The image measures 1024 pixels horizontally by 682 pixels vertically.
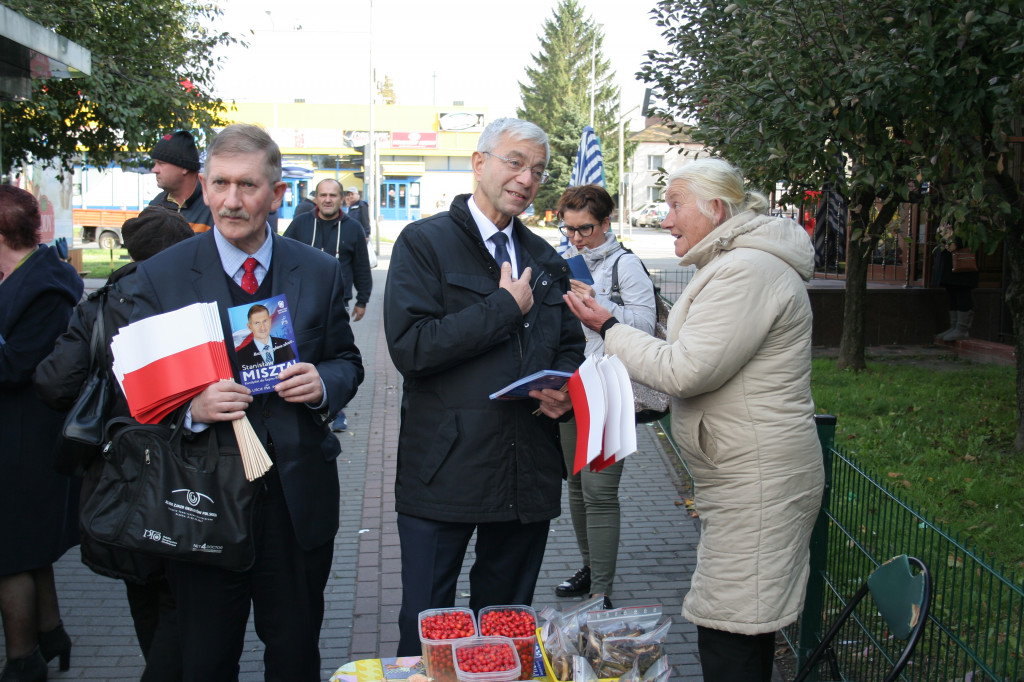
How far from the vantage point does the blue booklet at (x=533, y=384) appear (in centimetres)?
273

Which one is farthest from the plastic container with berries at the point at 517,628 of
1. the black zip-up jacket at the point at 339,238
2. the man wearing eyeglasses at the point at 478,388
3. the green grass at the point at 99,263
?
the green grass at the point at 99,263

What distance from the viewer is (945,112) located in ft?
17.6

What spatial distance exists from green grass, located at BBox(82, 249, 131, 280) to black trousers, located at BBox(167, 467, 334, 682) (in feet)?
54.3

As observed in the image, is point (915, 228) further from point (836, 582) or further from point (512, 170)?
point (512, 170)

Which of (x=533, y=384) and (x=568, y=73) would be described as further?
(x=568, y=73)

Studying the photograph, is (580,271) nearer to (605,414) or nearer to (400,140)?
(605,414)

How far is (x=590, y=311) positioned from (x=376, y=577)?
9.31 feet

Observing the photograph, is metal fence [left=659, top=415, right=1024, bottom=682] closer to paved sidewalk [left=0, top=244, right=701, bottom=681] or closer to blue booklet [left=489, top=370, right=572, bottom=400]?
paved sidewalk [left=0, top=244, right=701, bottom=681]

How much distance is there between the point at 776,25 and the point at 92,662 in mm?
5406

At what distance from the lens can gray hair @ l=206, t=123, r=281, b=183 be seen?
2.67 m

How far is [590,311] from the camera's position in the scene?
10.2ft

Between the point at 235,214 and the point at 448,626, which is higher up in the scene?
the point at 235,214

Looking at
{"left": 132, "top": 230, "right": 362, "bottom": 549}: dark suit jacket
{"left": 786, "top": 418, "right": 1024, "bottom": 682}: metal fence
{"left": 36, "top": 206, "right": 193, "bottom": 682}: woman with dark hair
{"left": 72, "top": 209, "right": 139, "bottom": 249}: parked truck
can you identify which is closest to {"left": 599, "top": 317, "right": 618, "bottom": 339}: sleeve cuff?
{"left": 132, "top": 230, "right": 362, "bottom": 549}: dark suit jacket

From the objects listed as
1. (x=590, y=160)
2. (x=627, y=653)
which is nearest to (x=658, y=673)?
(x=627, y=653)
